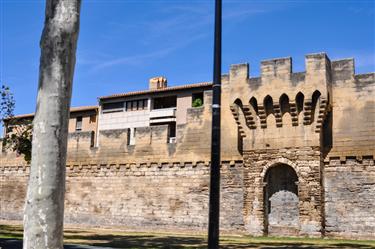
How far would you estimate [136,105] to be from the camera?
50.2 metres

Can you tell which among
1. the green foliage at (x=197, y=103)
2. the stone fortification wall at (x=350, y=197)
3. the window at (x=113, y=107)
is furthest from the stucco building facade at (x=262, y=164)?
the window at (x=113, y=107)

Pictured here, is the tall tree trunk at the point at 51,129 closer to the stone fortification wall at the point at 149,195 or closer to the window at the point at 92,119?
the stone fortification wall at the point at 149,195

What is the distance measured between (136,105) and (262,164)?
28899mm

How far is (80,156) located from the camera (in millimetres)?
29953

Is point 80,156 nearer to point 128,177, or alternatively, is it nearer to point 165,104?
point 128,177

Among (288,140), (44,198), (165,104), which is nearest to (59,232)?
(44,198)

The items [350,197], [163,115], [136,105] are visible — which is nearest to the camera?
[350,197]

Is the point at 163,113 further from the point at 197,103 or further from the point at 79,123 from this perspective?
the point at 79,123

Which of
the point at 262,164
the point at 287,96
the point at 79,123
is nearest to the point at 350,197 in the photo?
the point at 262,164

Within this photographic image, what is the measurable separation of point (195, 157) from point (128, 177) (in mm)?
4576

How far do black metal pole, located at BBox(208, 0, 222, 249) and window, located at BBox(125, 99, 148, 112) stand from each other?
41.8 meters

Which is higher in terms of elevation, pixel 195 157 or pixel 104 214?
pixel 195 157

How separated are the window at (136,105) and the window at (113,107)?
664 millimetres

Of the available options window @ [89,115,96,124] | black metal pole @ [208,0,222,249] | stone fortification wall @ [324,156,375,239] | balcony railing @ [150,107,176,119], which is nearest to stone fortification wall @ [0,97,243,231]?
stone fortification wall @ [324,156,375,239]
